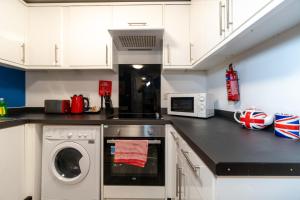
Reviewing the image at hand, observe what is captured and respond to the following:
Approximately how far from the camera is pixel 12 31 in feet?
6.54

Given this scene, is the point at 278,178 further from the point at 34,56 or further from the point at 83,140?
the point at 34,56

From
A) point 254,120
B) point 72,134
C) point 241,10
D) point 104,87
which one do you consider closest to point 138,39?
point 104,87

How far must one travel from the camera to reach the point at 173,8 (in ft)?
7.06

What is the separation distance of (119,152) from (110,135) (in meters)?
0.17

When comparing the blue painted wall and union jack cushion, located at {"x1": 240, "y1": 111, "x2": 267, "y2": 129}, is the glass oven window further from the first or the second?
the blue painted wall

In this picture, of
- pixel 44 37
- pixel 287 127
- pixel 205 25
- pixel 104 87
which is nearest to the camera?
pixel 287 127

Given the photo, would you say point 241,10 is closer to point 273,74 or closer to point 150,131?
point 273,74

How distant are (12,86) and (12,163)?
39.4 inches

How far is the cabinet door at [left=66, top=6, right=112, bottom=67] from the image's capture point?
2.16 metres

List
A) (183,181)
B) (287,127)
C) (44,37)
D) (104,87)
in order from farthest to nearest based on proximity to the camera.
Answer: (104,87), (44,37), (183,181), (287,127)

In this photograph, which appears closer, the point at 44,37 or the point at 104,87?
the point at 44,37

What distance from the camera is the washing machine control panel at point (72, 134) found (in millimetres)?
1792

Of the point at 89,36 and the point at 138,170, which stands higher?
the point at 89,36

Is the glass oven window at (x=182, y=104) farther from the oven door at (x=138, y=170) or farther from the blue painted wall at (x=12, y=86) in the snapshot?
the blue painted wall at (x=12, y=86)
